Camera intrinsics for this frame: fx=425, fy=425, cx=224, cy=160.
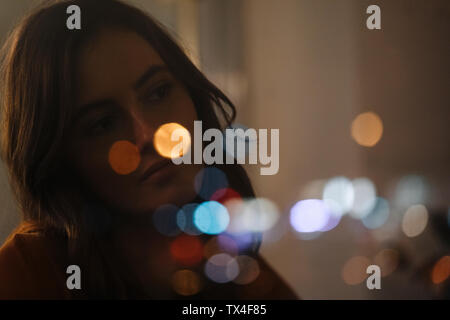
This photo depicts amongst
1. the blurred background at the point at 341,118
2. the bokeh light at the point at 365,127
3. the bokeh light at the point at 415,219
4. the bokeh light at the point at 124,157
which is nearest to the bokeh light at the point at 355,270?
the blurred background at the point at 341,118

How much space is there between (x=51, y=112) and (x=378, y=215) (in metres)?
0.61

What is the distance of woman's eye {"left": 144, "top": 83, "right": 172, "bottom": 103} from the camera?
26.4 inches

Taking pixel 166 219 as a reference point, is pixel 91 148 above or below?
above

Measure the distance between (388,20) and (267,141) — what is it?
1.05 feet

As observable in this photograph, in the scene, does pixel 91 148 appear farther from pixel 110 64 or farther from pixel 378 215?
pixel 378 215

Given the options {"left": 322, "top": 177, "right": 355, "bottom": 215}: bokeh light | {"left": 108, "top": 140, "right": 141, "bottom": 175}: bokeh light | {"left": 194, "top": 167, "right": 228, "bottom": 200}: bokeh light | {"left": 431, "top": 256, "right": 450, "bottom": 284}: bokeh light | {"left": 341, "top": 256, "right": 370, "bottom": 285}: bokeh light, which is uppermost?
{"left": 108, "top": 140, "right": 141, "bottom": 175}: bokeh light

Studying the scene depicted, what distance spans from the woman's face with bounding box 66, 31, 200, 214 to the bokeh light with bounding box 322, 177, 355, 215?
281 millimetres

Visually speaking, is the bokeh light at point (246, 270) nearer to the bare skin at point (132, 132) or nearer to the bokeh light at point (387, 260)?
the bare skin at point (132, 132)

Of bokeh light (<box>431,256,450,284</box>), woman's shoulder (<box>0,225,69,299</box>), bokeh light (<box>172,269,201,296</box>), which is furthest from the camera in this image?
bokeh light (<box>431,256,450,284</box>)

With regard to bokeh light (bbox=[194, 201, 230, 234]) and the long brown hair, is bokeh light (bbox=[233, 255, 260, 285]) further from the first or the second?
the long brown hair

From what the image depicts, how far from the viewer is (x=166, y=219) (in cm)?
71

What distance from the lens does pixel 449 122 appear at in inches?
31.8

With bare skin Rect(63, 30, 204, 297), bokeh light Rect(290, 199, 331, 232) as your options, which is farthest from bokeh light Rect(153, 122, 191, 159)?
bokeh light Rect(290, 199, 331, 232)

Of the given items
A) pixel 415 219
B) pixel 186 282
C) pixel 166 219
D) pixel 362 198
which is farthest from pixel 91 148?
pixel 415 219
